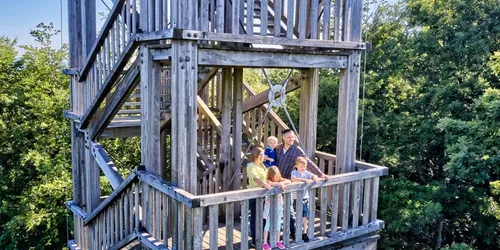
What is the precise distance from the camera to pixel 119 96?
18.1 ft

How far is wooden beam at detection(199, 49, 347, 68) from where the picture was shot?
4426mm

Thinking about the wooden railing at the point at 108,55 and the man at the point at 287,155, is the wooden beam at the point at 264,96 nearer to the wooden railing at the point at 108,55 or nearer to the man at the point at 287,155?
the man at the point at 287,155

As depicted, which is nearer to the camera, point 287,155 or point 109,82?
point 287,155

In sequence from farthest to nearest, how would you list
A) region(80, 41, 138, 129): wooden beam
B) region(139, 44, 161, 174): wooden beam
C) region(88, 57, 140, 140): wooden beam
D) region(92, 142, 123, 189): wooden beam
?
1. region(92, 142, 123, 189): wooden beam
2. region(88, 57, 140, 140): wooden beam
3. region(80, 41, 138, 129): wooden beam
4. region(139, 44, 161, 174): wooden beam

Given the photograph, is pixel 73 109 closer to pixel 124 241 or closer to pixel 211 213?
pixel 124 241

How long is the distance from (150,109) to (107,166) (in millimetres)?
1621

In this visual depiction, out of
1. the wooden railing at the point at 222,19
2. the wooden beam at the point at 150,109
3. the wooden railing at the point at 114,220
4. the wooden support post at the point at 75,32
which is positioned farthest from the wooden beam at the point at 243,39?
the wooden support post at the point at 75,32

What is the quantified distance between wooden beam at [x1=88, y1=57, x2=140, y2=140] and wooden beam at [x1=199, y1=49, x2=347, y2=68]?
3.76ft

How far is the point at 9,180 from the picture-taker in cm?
1433

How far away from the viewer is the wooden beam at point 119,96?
527 centimetres

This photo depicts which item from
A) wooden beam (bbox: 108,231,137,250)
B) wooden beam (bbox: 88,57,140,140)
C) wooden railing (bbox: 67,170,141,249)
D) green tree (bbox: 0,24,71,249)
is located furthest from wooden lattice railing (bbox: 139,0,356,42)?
green tree (bbox: 0,24,71,249)

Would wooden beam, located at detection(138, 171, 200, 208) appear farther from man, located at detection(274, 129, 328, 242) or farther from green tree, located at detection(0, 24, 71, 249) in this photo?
green tree, located at detection(0, 24, 71, 249)

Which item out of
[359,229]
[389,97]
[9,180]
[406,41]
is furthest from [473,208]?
[9,180]

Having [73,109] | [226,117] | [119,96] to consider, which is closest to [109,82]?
[119,96]
